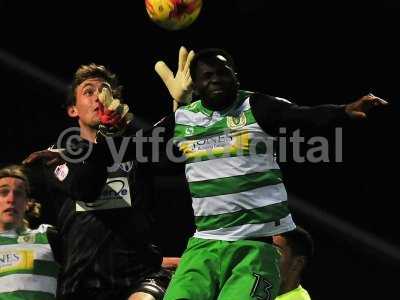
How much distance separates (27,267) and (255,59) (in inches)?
135

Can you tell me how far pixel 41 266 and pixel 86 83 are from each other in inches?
33.0

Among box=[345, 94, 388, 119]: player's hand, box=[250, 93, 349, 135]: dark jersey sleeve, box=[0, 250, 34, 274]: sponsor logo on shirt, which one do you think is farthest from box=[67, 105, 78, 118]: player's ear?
box=[345, 94, 388, 119]: player's hand

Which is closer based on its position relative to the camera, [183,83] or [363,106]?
[363,106]

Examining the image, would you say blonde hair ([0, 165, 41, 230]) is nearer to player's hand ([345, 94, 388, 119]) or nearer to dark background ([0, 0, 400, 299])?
player's hand ([345, 94, 388, 119])

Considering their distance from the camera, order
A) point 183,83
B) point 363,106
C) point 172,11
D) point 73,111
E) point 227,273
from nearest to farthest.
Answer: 1. point 363,106
2. point 227,273
3. point 183,83
4. point 172,11
5. point 73,111

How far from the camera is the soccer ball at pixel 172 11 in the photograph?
372 centimetres

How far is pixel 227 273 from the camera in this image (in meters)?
3.00

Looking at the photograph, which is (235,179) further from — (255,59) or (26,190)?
(255,59)

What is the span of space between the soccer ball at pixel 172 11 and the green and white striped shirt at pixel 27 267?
1.08m

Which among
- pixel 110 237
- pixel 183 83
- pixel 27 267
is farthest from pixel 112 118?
pixel 27 267

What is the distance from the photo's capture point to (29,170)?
4117 mm

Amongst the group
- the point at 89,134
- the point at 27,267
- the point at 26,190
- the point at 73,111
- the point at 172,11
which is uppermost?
the point at 172,11

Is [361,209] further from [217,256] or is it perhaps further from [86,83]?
[217,256]

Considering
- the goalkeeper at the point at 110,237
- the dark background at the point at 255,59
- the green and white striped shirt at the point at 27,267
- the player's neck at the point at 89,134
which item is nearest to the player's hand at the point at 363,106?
the goalkeeper at the point at 110,237
